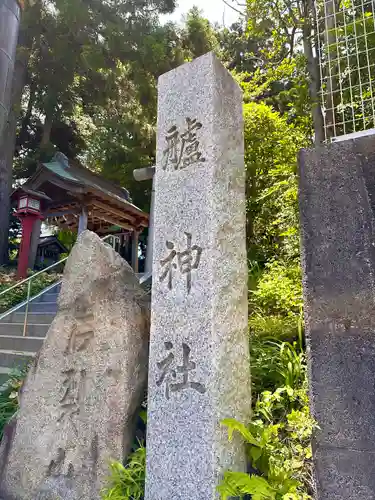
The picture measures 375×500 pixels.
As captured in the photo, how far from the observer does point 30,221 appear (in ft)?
36.7

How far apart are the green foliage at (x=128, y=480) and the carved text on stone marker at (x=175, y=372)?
1.86 ft

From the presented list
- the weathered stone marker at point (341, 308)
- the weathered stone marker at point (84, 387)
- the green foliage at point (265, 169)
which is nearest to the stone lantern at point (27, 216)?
the green foliage at point (265, 169)

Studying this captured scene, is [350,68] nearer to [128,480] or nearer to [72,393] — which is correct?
[72,393]

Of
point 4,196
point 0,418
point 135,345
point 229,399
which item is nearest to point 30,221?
point 4,196

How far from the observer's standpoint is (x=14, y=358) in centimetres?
544

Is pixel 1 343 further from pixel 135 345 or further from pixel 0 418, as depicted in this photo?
pixel 135 345

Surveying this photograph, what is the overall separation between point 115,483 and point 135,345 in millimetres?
917

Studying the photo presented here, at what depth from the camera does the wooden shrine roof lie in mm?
10914

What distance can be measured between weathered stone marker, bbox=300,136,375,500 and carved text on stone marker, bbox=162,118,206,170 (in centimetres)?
79

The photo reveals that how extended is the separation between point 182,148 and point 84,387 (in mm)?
1988

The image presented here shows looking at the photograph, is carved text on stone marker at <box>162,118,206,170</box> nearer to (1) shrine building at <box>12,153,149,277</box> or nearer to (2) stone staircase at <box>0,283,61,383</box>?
(2) stone staircase at <box>0,283,61,383</box>

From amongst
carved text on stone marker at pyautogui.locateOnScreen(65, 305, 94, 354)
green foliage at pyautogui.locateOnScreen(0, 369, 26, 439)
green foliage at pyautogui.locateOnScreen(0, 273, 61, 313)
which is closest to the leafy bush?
carved text on stone marker at pyautogui.locateOnScreen(65, 305, 94, 354)

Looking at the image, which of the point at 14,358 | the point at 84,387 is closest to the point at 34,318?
the point at 14,358

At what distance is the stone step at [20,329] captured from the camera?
242 inches
